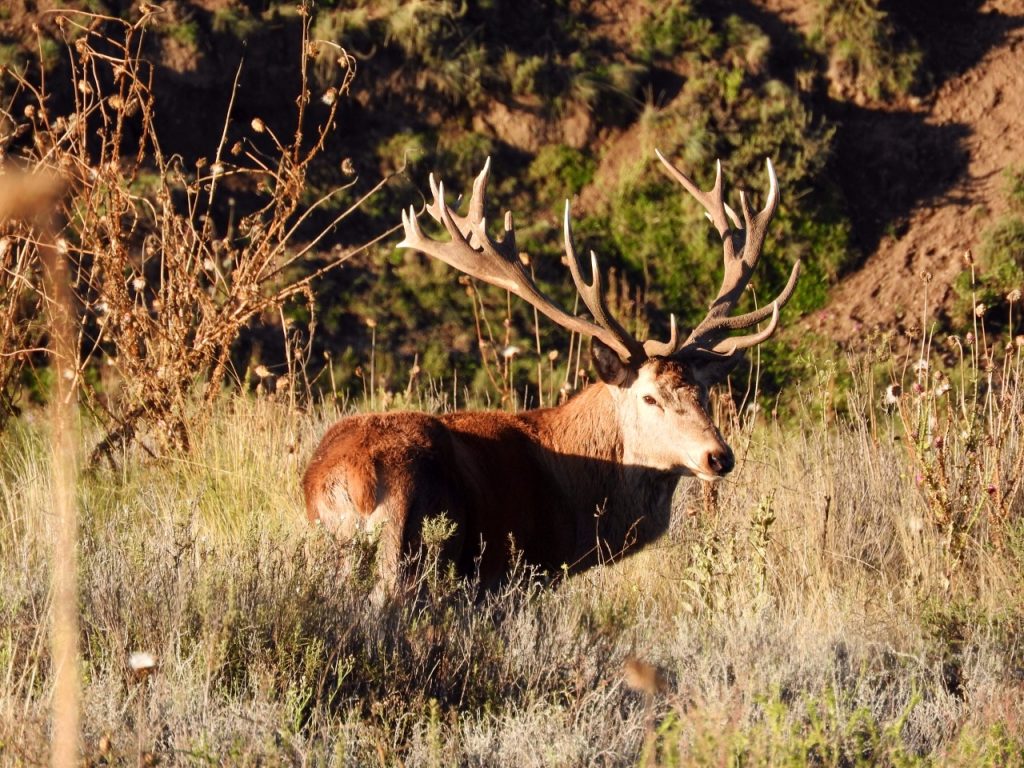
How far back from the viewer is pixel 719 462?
6.25 meters

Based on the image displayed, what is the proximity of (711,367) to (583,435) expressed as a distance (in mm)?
691

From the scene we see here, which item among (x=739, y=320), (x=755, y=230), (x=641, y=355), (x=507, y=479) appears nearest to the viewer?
(x=507, y=479)

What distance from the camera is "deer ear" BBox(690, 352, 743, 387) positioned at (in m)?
6.71

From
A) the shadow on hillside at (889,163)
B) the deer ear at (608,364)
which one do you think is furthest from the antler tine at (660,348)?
the shadow on hillside at (889,163)

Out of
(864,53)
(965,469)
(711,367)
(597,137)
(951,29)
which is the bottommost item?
(965,469)

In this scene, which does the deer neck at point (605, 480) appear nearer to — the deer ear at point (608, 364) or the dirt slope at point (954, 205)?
the deer ear at point (608, 364)

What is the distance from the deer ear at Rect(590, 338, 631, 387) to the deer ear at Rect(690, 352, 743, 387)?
32cm

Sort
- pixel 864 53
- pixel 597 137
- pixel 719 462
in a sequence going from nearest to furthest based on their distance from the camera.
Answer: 1. pixel 719 462
2. pixel 597 137
3. pixel 864 53

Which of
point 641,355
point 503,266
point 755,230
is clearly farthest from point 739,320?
point 503,266

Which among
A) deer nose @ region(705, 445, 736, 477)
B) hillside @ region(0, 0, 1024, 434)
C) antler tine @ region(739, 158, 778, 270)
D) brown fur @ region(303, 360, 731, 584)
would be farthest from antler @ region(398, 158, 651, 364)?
hillside @ region(0, 0, 1024, 434)

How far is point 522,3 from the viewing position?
1705 cm

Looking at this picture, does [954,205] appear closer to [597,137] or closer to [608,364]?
[597,137]

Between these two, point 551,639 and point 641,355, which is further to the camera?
point 641,355

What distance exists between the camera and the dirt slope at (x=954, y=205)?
14609mm
